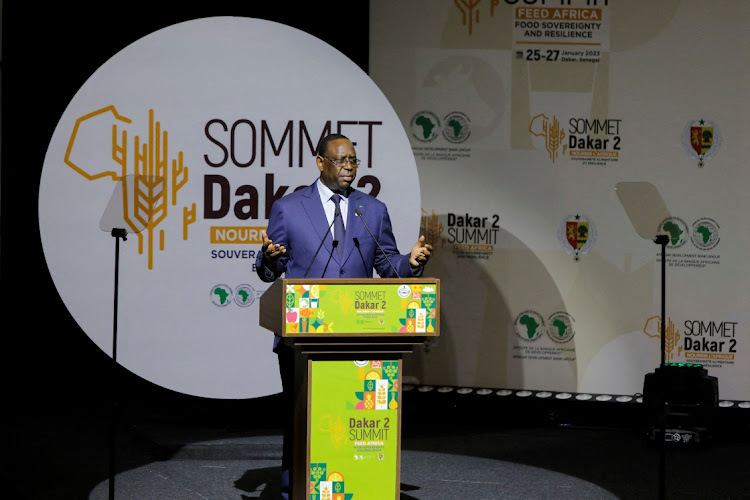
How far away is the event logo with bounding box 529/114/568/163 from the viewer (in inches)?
233

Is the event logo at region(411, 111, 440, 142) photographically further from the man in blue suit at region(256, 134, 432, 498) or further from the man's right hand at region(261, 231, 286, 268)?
the man's right hand at region(261, 231, 286, 268)

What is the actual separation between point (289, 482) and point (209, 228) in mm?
1849

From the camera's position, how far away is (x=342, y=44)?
5.90m

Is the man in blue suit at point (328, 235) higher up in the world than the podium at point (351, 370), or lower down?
higher up

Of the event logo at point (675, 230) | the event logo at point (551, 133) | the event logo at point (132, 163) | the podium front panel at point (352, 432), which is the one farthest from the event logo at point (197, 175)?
the podium front panel at point (352, 432)

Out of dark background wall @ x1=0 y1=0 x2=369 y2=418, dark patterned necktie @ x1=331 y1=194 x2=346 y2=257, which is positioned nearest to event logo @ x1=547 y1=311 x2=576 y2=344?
dark background wall @ x1=0 y1=0 x2=369 y2=418

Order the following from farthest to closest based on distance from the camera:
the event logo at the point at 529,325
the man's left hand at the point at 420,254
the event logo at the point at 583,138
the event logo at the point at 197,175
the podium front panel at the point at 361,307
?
the event logo at the point at 529,325 → the event logo at the point at 583,138 → the event logo at the point at 197,175 → the man's left hand at the point at 420,254 → the podium front panel at the point at 361,307

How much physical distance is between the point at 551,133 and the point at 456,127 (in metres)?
0.58

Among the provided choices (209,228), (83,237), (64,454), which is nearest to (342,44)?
(209,228)

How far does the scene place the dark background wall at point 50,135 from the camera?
576cm

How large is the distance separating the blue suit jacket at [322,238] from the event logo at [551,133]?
217 centimetres

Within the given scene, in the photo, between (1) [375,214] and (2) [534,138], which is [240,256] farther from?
(2) [534,138]

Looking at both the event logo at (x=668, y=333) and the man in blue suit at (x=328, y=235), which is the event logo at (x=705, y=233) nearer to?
the event logo at (x=668, y=333)

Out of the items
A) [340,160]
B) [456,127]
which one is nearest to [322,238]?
[340,160]
